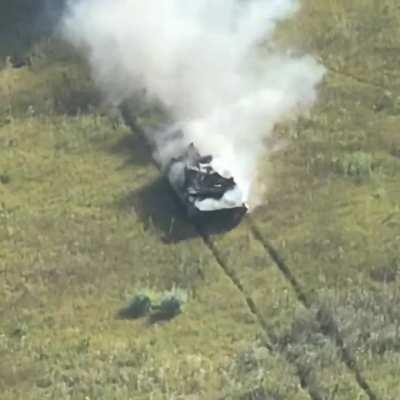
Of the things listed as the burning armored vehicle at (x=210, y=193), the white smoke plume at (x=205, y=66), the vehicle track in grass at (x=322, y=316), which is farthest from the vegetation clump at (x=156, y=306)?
the white smoke plume at (x=205, y=66)

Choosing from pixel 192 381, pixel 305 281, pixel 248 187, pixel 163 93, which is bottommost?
pixel 192 381

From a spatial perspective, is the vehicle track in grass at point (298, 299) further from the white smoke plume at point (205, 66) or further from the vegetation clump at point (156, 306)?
the white smoke plume at point (205, 66)

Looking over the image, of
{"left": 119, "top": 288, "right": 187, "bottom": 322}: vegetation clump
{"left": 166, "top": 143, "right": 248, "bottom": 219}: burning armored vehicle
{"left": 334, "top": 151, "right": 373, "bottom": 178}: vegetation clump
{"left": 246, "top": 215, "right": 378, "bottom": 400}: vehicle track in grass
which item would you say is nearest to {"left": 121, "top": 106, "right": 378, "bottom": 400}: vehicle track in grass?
{"left": 246, "top": 215, "right": 378, "bottom": 400}: vehicle track in grass

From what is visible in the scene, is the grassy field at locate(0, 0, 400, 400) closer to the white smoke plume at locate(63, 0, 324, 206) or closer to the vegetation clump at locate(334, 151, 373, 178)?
the vegetation clump at locate(334, 151, 373, 178)

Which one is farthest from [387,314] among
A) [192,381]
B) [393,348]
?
[192,381]

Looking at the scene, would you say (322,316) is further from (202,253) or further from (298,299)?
(202,253)

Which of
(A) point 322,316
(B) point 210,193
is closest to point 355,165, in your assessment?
(B) point 210,193

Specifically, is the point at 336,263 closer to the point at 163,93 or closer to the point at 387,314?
the point at 387,314
